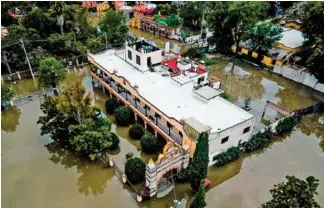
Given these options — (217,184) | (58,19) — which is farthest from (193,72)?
(58,19)

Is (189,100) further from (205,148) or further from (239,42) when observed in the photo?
(239,42)

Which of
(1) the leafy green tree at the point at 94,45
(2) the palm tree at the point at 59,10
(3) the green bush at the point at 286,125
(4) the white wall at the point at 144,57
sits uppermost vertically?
(2) the palm tree at the point at 59,10

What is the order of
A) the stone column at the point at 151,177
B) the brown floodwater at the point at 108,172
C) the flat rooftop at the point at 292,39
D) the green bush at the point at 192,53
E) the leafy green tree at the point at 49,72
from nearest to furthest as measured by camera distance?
1. the stone column at the point at 151,177
2. the brown floodwater at the point at 108,172
3. the leafy green tree at the point at 49,72
4. the green bush at the point at 192,53
5. the flat rooftop at the point at 292,39

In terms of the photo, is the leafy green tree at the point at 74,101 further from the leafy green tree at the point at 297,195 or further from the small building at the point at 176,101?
the leafy green tree at the point at 297,195

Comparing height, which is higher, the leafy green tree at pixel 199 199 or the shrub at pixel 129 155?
the leafy green tree at pixel 199 199

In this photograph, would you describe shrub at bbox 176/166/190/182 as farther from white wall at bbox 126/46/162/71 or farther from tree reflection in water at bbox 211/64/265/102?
tree reflection in water at bbox 211/64/265/102

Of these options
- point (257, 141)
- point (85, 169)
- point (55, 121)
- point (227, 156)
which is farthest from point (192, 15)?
point (85, 169)

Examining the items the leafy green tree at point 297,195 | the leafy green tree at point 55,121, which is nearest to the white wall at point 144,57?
the leafy green tree at point 55,121
